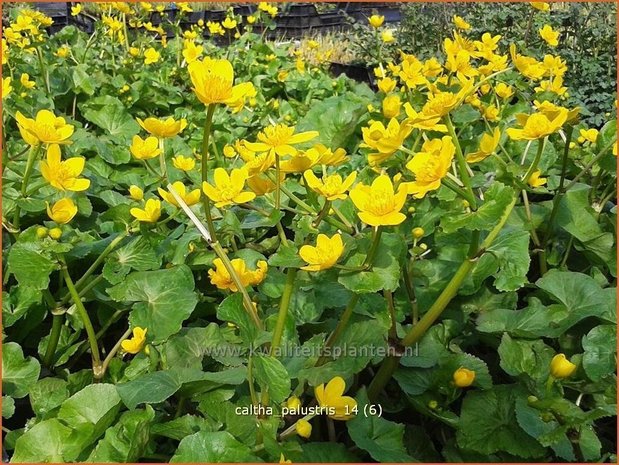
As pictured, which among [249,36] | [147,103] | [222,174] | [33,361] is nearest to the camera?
[222,174]

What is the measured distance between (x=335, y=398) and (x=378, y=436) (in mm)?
127

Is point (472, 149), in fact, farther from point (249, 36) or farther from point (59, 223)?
point (249, 36)

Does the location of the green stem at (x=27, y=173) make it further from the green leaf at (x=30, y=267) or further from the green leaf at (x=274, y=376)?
the green leaf at (x=274, y=376)

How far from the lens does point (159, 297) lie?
1.27 meters

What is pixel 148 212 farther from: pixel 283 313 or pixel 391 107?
pixel 391 107

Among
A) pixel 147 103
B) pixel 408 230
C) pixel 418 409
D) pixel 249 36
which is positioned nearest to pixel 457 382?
pixel 418 409

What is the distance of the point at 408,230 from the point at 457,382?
1.52ft

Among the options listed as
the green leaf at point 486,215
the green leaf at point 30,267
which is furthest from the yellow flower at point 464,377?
the green leaf at point 30,267

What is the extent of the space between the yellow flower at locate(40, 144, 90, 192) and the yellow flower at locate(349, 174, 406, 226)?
624mm

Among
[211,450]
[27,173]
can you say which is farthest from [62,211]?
[211,450]

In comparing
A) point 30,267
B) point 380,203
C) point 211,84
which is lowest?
point 30,267

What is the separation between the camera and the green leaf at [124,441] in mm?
Answer: 966

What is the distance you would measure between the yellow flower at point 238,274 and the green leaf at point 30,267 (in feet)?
1.14

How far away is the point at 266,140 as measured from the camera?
3.31 feet
